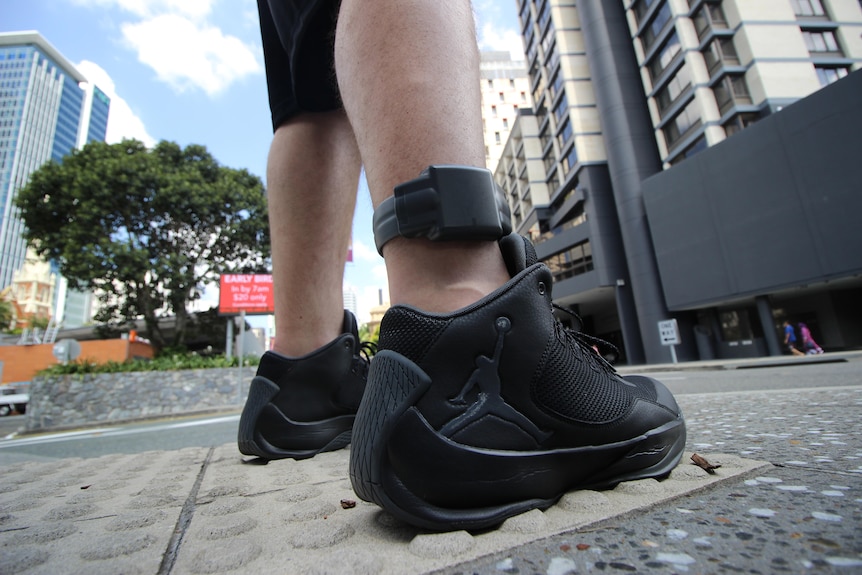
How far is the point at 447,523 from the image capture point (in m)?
0.50

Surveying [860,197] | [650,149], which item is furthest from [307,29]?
[650,149]

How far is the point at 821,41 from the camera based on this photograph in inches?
599

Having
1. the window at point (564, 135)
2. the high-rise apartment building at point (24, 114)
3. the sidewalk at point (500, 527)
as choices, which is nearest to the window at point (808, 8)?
the window at point (564, 135)

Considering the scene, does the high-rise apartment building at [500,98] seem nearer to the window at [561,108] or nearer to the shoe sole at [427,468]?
the window at [561,108]

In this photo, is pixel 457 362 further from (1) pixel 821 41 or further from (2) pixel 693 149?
(1) pixel 821 41

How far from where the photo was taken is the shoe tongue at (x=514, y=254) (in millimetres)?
661

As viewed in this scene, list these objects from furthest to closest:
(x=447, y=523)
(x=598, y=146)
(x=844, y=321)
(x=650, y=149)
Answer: (x=598, y=146) → (x=650, y=149) → (x=844, y=321) → (x=447, y=523)

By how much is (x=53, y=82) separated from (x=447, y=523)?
3022 inches

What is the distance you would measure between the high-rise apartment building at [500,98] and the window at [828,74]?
2318 centimetres

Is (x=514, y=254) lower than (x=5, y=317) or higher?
lower

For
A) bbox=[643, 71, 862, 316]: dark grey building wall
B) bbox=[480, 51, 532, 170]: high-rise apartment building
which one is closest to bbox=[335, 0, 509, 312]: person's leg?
bbox=[643, 71, 862, 316]: dark grey building wall

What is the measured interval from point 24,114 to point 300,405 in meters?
73.9

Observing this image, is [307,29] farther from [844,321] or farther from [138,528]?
[844,321]

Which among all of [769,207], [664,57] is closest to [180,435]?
[769,207]
